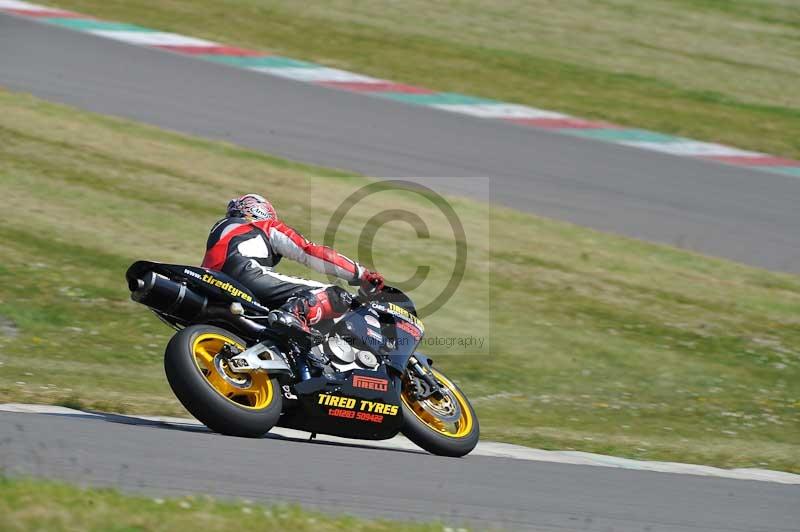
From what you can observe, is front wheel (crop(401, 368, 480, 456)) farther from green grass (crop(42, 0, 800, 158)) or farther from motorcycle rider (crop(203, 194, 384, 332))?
green grass (crop(42, 0, 800, 158))

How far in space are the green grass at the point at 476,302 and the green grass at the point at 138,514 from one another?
3.50m

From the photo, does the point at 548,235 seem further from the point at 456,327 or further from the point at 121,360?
the point at 121,360

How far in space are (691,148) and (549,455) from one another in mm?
11033

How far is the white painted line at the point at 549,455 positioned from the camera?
8.36m

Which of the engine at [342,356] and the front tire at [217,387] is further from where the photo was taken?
the engine at [342,356]

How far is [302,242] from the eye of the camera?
26.6 ft

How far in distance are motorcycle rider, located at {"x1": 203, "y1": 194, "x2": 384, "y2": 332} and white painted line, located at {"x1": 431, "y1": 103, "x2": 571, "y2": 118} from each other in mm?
11164

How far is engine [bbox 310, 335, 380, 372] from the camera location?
7.91 metres

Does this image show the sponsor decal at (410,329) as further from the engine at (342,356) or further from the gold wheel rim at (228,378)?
the gold wheel rim at (228,378)

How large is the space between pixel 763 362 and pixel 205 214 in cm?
655

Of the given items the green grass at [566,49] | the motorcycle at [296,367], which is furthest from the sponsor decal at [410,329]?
the green grass at [566,49]

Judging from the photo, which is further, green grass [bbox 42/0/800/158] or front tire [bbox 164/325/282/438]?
green grass [bbox 42/0/800/158]

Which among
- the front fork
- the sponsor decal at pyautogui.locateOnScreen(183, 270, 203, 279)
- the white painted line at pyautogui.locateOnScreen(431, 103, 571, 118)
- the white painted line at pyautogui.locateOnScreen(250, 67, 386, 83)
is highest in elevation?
the white painted line at pyautogui.locateOnScreen(250, 67, 386, 83)

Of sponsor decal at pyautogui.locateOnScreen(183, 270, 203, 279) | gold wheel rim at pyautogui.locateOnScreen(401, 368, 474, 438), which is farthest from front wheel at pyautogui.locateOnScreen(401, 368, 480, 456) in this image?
sponsor decal at pyautogui.locateOnScreen(183, 270, 203, 279)
